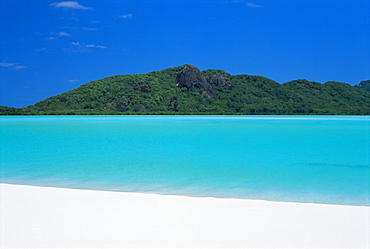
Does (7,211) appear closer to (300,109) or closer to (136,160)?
(136,160)

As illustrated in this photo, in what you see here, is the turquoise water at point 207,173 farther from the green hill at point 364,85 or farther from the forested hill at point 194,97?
the green hill at point 364,85

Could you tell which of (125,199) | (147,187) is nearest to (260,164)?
(147,187)

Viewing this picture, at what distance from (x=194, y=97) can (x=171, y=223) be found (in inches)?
4154

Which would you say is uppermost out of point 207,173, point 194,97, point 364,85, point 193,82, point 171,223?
point 364,85

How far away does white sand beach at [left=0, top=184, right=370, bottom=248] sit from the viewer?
131 inches

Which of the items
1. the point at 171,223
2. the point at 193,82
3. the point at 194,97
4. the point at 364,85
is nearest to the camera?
the point at 171,223

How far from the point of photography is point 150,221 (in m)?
4.00

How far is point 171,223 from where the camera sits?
3928 millimetres

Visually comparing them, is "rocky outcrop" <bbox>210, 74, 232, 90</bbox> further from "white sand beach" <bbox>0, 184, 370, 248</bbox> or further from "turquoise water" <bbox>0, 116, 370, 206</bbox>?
"white sand beach" <bbox>0, 184, 370, 248</bbox>

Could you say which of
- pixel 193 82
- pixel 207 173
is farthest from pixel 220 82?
pixel 207 173

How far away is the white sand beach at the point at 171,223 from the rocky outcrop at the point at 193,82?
345 feet

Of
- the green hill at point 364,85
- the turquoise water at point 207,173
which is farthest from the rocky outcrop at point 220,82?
the turquoise water at point 207,173

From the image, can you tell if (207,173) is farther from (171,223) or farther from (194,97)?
(194,97)

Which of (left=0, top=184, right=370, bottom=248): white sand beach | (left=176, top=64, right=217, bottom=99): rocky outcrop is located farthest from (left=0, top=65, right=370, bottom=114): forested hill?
(left=0, top=184, right=370, bottom=248): white sand beach
